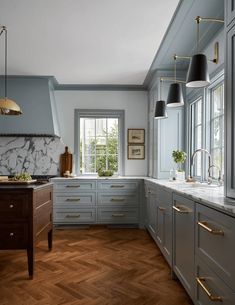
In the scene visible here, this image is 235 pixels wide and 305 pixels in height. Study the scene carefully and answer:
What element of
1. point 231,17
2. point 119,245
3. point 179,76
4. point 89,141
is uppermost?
point 179,76

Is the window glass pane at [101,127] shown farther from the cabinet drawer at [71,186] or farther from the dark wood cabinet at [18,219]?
the dark wood cabinet at [18,219]

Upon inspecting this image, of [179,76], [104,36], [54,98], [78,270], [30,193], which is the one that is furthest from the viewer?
[54,98]

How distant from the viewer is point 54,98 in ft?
17.3

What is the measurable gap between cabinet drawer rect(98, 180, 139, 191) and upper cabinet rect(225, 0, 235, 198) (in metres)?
2.92

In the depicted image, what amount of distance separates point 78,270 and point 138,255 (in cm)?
79

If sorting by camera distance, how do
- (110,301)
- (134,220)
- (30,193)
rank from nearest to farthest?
(110,301) < (30,193) < (134,220)

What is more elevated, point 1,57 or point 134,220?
point 1,57

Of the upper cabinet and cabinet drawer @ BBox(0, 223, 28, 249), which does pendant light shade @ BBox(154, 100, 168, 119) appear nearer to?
the upper cabinet

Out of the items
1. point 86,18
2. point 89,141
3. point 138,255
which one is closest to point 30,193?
point 138,255

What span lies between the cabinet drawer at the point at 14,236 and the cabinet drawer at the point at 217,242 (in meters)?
1.59

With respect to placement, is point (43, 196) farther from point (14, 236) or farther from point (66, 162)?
point (66, 162)

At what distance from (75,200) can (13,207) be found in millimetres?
2047

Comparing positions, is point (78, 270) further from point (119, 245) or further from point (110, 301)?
point (119, 245)

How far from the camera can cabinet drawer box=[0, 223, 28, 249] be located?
2646 mm
